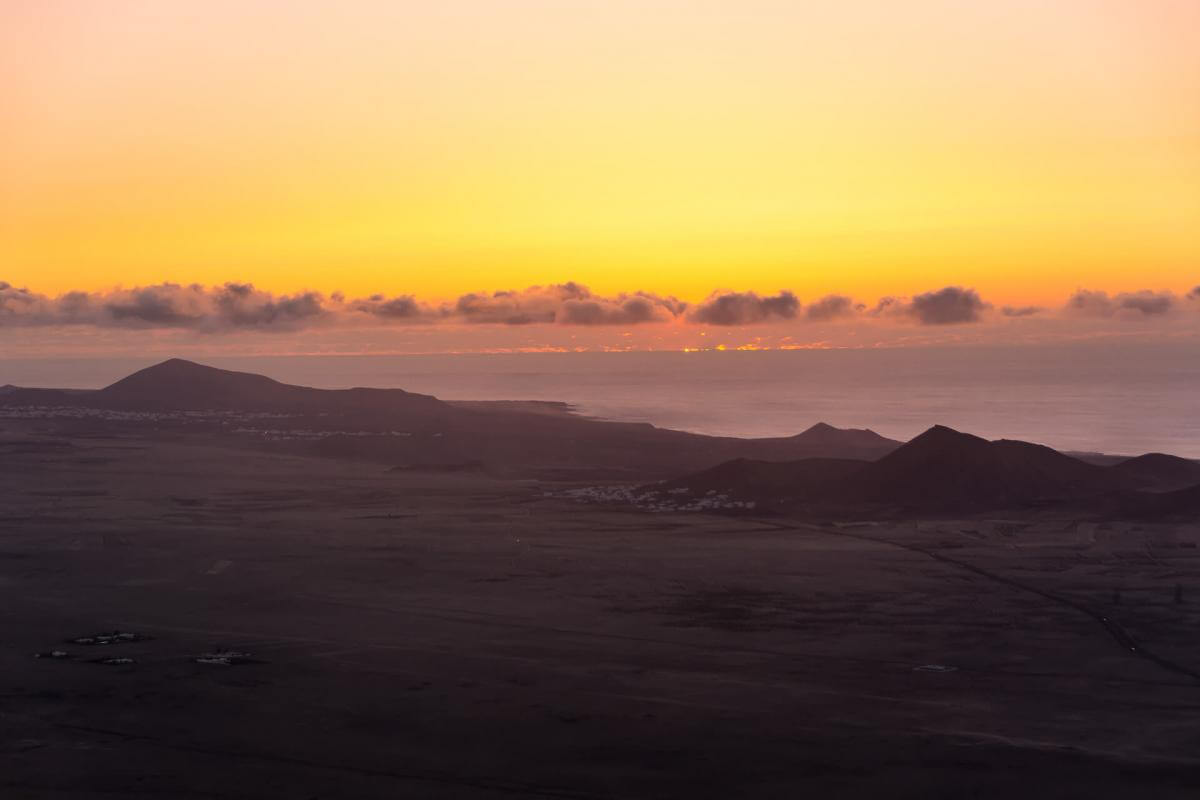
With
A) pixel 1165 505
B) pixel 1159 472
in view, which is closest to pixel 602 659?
pixel 1165 505

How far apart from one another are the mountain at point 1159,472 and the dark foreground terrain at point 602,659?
14274mm

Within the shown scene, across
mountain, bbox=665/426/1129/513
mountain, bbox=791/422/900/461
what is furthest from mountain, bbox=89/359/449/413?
mountain, bbox=665/426/1129/513

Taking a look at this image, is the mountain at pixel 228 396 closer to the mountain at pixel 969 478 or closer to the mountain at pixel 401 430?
the mountain at pixel 401 430

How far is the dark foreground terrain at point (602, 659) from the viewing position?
25.1m

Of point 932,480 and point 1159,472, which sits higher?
point 1159,472

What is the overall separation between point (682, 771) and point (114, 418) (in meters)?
114

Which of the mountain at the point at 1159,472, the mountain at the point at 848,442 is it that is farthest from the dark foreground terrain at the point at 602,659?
the mountain at the point at 848,442

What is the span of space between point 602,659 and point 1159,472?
171 feet

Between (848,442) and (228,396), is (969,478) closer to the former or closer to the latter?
(848,442)

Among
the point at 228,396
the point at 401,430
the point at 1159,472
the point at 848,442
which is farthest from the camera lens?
the point at 228,396

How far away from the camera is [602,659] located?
34188 mm

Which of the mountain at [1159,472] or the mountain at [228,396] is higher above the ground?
the mountain at [228,396]

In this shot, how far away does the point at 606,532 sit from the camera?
5853cm

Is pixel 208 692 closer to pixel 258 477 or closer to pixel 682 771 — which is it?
pixel 682 771
